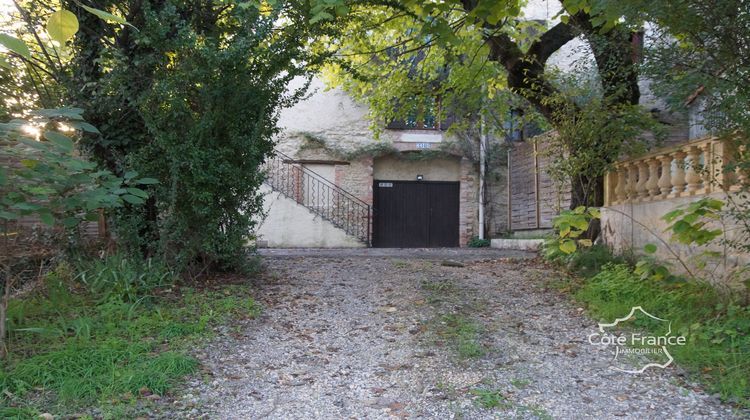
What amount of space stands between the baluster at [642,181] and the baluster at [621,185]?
1.05ft

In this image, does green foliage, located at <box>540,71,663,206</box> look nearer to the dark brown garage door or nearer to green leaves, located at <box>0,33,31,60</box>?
green leaves, located at <box>0,33,31,60</box>

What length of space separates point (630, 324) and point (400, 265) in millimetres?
3470

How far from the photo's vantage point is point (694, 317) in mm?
4434

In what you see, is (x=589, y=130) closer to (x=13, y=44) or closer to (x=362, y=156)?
(x=13, y=44)

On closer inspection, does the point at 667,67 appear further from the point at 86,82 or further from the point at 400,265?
the point at 86,82

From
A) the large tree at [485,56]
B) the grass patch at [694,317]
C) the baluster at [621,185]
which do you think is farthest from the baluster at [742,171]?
the baluster at [621,185]

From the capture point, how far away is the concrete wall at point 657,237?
4.83 m

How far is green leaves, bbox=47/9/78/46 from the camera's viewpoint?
1.35 meters

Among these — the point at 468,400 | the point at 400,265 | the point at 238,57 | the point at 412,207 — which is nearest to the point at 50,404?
the point at 468,400

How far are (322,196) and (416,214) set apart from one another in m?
2.85

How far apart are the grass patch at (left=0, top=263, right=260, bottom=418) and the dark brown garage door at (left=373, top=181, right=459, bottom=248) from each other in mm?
10080

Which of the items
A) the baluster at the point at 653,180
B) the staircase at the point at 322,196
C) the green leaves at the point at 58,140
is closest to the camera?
the green leaves at the point at 58,140

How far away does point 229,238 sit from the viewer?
18.2 ft

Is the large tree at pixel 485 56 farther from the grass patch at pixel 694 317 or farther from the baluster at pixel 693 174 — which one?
the grass patch at pixel 694 317
